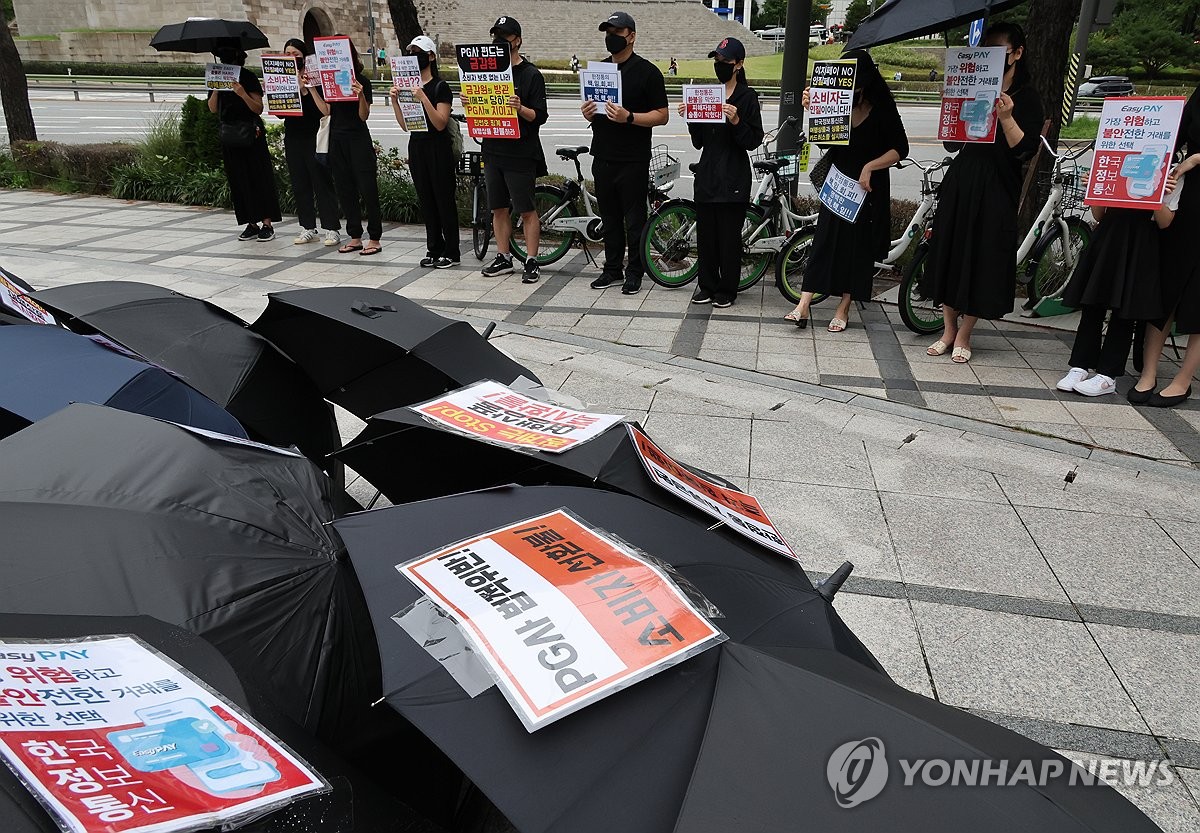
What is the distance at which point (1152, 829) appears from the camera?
1.21 meters

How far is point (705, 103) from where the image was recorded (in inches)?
260

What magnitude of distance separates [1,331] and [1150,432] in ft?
17.7

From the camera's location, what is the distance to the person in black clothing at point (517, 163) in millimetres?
7371

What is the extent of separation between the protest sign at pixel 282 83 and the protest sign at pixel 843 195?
542 cm

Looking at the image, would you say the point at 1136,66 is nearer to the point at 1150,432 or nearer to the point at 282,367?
the point at 1150,432

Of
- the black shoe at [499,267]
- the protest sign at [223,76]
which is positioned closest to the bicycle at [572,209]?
the black shoe at [499,267]

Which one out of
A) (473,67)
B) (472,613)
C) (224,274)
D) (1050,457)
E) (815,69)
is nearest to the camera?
(472,613)

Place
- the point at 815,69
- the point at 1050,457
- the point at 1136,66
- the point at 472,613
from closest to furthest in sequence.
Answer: the point at 472,613
the point at 1050,457
the point at 815,69
the point at 1136,66

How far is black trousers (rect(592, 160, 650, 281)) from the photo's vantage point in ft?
23.7

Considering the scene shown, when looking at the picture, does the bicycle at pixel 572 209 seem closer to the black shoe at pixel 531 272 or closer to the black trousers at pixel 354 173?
the black shoe at pixel 531 272

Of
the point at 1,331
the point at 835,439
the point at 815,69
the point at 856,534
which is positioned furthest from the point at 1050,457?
the point at 1,331

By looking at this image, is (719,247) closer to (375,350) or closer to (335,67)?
(335,67)

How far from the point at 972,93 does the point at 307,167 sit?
654 cm

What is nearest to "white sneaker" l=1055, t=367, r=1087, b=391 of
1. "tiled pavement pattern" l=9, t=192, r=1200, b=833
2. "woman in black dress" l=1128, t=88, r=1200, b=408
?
A: "tiled pavement pattern" l=9, t=192, r=1200, b=833
